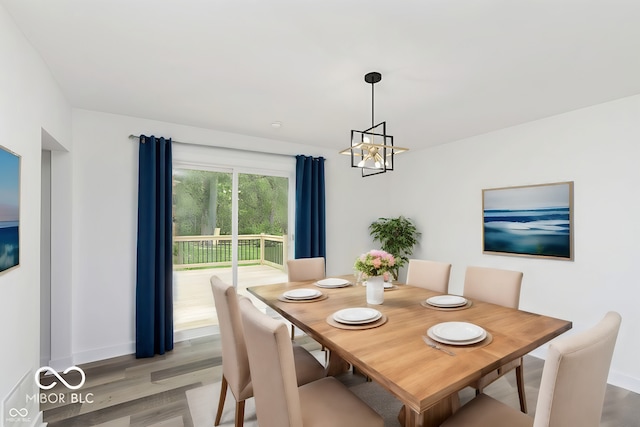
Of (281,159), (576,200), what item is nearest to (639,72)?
(576,200)

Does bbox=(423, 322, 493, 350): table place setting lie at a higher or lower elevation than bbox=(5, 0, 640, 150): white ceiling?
lower

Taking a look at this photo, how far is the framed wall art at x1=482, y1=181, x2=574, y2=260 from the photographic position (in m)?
3.03

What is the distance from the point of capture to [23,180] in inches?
72.2

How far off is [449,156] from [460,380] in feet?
11.6

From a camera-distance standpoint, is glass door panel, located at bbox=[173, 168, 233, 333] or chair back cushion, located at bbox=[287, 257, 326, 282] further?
glass door panel, located at bbox=[173, 168, 233, 333]

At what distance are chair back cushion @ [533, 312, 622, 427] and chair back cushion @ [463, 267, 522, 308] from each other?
116cm

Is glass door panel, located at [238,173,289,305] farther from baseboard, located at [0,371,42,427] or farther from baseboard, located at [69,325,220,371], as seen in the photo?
baseboard, located at [0,371,42,427]

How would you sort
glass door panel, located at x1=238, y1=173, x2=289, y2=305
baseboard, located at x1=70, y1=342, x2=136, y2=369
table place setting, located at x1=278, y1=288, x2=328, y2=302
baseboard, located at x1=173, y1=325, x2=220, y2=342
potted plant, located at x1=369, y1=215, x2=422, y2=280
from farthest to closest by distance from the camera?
potted plant, located at x1=369, y1=215, x2=422, y2=280 → glass door panel, located at x1=238, y1=173, x2=289, y2=305 → baseboard, located at x1=173, y1=325, x2=220, y2=342 → baseboard, located at x1=70, y1=342, x2=136, y2=369 → table place setting, located at x1=278, y1=288, x2=328, y2=302

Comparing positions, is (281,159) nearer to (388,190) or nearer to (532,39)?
(388,190)

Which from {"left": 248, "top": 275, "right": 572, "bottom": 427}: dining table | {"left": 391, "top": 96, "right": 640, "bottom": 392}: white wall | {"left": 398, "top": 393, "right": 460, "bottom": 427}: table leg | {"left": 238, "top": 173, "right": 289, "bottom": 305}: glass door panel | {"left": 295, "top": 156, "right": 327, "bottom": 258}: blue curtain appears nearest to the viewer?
{"left": 248, "top": 275, "right": 572, "bottom": 427}: dining table

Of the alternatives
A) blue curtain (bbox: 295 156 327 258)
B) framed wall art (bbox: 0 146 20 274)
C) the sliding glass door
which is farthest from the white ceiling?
blue curtain (bbox: 295 156 327 258)

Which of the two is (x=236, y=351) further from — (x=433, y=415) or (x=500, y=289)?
(x=500, y=289)

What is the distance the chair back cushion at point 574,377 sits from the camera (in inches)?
38.5

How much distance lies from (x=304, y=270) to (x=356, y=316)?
1473 millimetres
